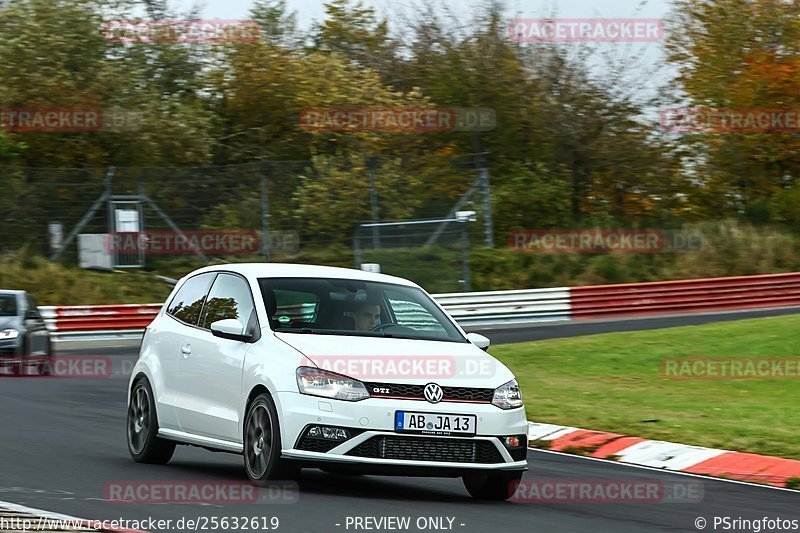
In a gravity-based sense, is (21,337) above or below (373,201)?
below

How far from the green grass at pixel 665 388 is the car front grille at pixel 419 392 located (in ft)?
14.6

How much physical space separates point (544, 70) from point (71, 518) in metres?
35.0

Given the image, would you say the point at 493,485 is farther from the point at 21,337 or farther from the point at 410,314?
the point at 21,337

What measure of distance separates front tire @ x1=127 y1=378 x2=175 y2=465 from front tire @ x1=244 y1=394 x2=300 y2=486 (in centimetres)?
173

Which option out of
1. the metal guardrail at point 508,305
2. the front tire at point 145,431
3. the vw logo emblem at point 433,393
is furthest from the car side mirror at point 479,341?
the metal guardrail at point 508,305

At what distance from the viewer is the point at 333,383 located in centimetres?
874

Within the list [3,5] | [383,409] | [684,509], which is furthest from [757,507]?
[3,5]

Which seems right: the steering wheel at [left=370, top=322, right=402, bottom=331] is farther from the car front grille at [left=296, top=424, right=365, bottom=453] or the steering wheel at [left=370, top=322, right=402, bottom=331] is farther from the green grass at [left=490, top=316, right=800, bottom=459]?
the green grass at [left=490, top=316, right=800, bottom=459]

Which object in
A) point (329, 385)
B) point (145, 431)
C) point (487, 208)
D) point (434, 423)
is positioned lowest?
point (145, 431)

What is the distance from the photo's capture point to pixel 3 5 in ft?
128

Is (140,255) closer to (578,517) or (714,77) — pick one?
(714,77)

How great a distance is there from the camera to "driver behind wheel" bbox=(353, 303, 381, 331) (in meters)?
9.69

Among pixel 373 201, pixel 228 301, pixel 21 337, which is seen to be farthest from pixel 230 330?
pixel 373 201

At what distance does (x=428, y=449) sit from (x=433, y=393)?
14.0 inches
